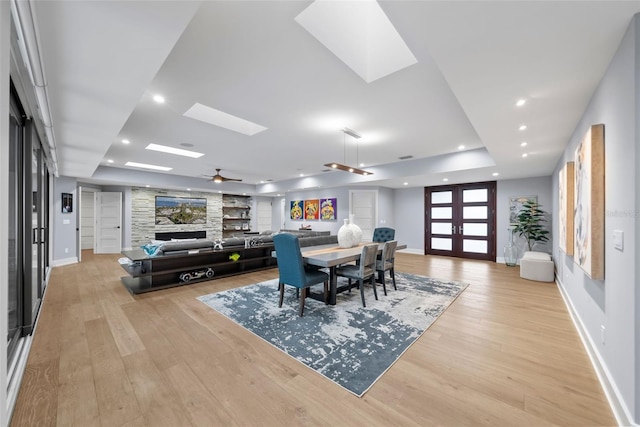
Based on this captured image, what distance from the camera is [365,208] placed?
8164 millimetres

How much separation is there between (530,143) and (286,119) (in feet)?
11.5

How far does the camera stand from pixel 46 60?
5.66 ft

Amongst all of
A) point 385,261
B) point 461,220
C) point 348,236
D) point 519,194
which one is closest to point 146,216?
point 348,236

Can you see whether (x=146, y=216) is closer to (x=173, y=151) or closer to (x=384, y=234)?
(x=173, y=151)

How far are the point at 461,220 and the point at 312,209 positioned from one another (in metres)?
4.88

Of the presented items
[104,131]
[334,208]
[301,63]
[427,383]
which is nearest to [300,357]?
[427,383]

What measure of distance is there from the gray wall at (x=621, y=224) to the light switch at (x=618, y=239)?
3 cm

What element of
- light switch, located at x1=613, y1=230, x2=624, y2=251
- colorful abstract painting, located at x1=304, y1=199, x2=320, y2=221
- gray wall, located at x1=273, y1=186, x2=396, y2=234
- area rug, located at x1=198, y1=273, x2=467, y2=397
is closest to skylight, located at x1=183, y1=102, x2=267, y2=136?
area rug, located at x1=198, y1=273, x2=467, y2=397

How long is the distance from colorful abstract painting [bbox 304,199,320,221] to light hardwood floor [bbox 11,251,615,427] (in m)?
6.17

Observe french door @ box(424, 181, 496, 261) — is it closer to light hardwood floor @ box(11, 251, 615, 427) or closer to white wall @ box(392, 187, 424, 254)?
white wall @ box(392, 187, 424, 254)

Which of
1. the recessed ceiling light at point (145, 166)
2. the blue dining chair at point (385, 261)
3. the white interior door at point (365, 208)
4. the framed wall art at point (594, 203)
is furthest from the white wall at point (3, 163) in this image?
the white interior door at point (365, 208)

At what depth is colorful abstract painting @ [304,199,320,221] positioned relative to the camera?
30.1 feet

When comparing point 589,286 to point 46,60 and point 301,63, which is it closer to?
point 301,63

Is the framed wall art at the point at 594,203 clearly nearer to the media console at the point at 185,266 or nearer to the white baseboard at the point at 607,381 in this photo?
the white baseboard at the point at 607,381
